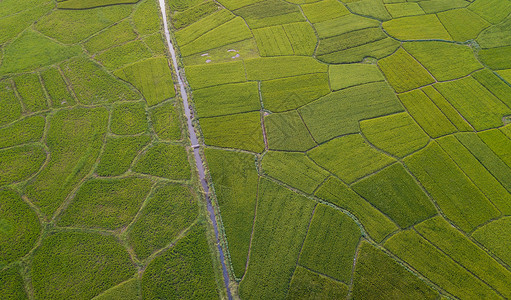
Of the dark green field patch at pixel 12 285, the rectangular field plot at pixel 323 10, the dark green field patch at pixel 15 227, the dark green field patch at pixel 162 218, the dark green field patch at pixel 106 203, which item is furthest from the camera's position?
the rectangular field plot at pixel 323 10

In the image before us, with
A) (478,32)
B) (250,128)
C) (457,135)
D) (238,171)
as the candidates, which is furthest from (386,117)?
(478,32)

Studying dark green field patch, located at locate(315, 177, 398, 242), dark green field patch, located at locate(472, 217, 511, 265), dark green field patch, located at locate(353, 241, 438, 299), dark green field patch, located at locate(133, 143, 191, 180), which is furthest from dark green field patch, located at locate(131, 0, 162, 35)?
dark green field patch, located at locate(472, 217, 511, 265)

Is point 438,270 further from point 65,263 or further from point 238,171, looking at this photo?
point 65,263

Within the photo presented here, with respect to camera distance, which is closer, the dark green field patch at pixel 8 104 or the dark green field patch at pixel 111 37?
the dark green field patch at pixel 8 104

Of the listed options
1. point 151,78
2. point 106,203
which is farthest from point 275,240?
point 151,78

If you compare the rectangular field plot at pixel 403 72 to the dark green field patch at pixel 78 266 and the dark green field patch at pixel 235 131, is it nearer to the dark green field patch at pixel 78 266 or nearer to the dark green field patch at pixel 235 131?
the dark green field patch at pixel 235 131

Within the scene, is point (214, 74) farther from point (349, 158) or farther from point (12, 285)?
point (12, 285)

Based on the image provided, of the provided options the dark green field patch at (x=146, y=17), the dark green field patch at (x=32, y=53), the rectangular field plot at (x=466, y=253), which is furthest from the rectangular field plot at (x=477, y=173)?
the dark green field patch at (x=32, y=53)
